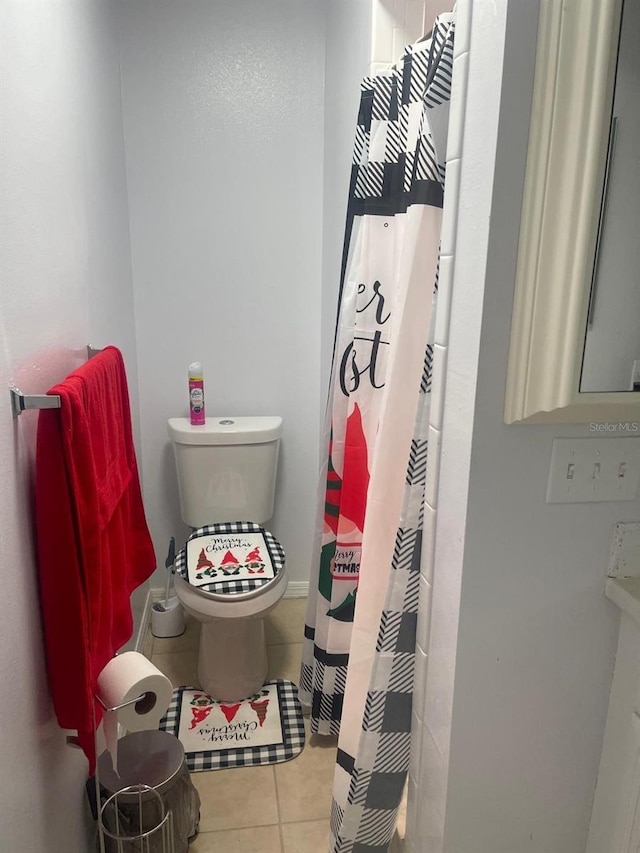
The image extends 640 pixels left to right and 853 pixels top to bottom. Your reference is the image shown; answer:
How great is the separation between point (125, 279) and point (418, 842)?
173cm

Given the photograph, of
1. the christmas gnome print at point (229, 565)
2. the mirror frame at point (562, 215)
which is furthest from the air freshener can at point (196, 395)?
the mirror frame at point (562, 215)

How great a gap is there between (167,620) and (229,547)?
20.0 inches

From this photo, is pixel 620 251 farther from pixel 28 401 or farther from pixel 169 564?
pixel 169 564

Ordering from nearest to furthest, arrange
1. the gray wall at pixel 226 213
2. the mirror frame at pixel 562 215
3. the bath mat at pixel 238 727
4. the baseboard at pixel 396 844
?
1. the mirror frame at pixel 562 215
2. the baseboard at pixel 396 844
3. the bath mat at pixel 238 727
4. the gray wall at pixel 226 213

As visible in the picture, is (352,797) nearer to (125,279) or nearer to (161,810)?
(161,810)

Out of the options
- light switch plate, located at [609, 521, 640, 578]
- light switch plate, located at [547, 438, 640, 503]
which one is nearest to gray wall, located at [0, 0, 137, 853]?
light switch plate, located at [547, 438, 640, 503]

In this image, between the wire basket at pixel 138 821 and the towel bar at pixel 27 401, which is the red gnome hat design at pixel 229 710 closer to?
the wire basket at pixel 138 821

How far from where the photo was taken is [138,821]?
1.37 m

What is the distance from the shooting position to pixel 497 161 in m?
0.83

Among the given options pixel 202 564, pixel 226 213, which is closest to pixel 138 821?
pixel 202 564

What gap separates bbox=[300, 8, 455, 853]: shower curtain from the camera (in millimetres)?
1106

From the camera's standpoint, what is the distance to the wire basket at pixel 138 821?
133 centimetres

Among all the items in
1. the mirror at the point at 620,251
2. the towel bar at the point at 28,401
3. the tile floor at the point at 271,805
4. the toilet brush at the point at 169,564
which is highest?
the mirror at the point at 620,251

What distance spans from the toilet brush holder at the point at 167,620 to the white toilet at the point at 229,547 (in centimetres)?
29
